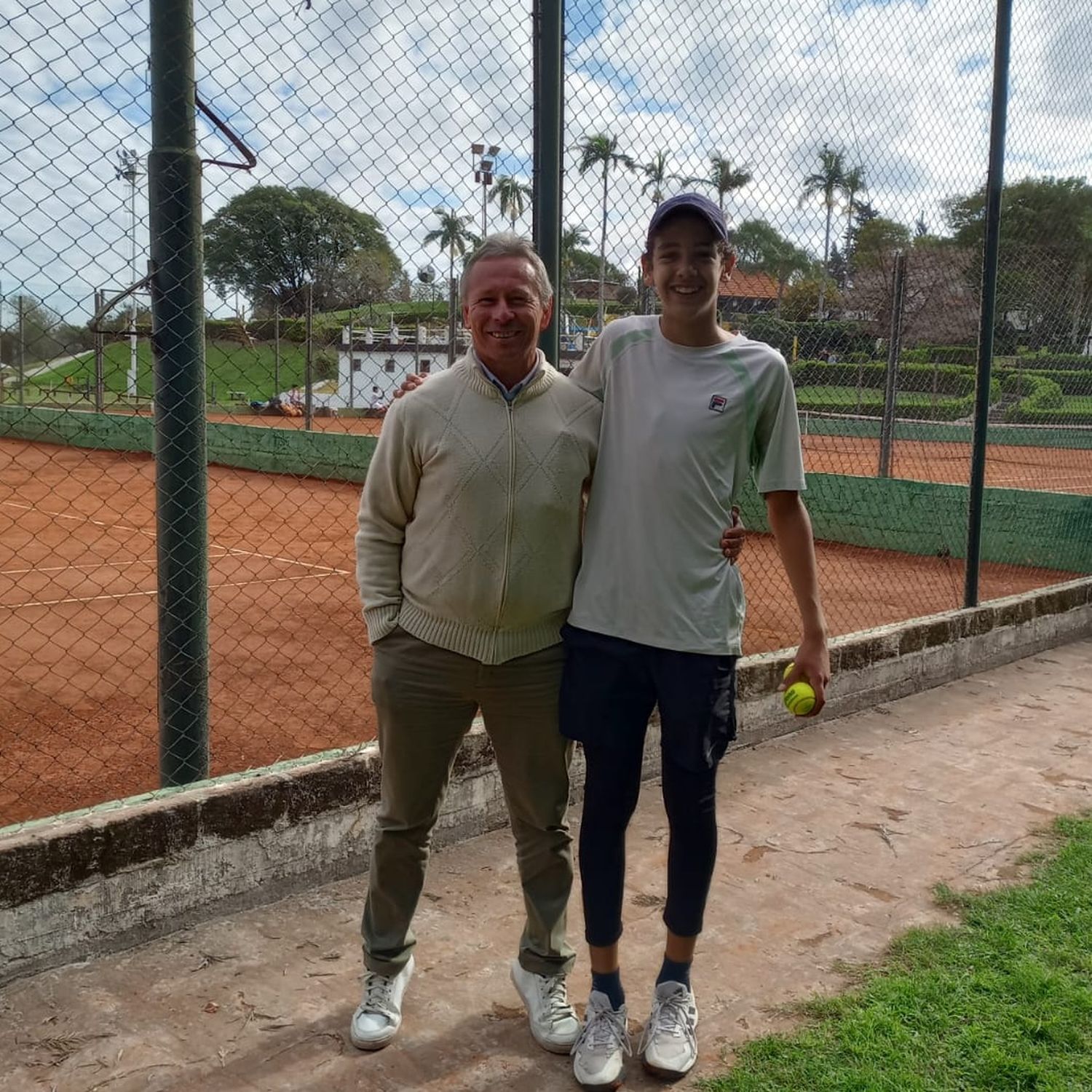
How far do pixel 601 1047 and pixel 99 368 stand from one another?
696cm

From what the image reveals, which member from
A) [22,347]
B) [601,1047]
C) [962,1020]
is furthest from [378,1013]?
[22,347]

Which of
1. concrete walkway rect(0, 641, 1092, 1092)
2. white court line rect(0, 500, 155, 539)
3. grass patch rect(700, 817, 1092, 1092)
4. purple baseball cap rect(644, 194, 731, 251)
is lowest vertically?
white court line rect(0, 500, 155, 539)

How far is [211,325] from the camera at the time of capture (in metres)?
4.05

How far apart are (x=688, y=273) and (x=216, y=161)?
1.53 meters

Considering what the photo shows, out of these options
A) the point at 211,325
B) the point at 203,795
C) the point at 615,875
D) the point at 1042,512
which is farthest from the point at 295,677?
the point at 1042,512

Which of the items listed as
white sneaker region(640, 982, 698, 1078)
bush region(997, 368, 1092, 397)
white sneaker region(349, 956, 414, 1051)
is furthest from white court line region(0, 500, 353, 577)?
white sneaker region(640, 982, 698, 1078)

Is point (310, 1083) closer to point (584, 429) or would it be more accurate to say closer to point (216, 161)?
point (584, 429)

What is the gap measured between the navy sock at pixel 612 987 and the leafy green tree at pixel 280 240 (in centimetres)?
234

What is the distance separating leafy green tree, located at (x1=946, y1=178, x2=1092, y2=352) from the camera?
6.62 metres

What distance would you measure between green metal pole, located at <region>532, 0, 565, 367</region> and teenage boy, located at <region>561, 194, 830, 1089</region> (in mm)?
1364

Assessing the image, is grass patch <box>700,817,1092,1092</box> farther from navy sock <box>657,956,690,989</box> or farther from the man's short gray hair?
the man's short gray hair

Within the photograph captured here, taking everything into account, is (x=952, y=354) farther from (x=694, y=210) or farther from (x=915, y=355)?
(x=694, y=210)

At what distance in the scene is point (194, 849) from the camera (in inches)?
121

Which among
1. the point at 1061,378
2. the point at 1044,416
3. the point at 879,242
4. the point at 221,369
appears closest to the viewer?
the point at 221,369
